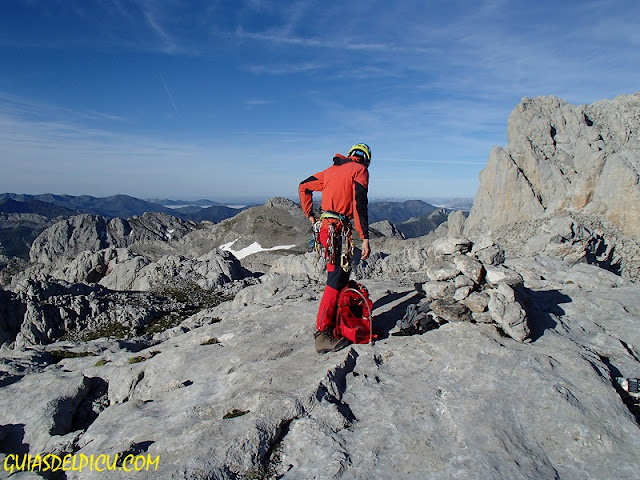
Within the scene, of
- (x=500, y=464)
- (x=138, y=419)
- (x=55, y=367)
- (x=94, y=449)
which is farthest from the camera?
(x=55, y=367)

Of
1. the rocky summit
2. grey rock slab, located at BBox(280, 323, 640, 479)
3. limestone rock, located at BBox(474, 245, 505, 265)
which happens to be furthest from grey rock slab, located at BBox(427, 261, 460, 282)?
grey rock slab, located at BBox(280, 323, 640, 479)

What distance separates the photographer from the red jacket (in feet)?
33.9

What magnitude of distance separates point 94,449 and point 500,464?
7.21 m

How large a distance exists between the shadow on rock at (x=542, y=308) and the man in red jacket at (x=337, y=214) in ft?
15.2

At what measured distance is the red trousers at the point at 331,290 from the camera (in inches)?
422

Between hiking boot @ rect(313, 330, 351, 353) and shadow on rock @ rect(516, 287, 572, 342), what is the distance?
4.70 meters

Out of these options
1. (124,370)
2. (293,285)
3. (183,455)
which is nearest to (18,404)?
(124,370)

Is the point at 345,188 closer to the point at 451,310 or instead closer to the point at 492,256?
the point at 451,310

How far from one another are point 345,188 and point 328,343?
4.13 m

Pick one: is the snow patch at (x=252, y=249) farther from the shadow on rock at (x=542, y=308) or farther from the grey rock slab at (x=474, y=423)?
the grey rock slab at (x=474, y=423)

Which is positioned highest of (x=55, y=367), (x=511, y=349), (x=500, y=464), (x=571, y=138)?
(x=571, y=138)

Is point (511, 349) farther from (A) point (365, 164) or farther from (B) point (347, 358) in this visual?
(A) point (365, 164)

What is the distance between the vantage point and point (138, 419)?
8312 mm

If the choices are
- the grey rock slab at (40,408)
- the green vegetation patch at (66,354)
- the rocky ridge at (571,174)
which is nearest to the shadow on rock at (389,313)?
the grey rock slab at (40,408)
